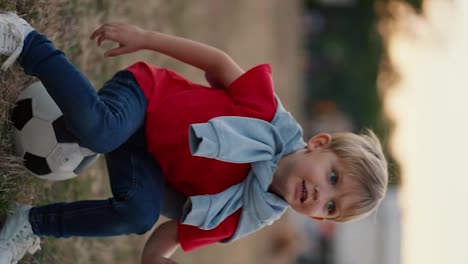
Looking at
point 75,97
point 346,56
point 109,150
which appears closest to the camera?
point 75,97

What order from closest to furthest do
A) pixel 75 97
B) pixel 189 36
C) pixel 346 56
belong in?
pixel 75 97 → pixel 189 36 → pixel 346 56

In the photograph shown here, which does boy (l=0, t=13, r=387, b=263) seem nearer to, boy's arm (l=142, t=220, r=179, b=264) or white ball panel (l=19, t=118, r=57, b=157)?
boy's arm (l=142, t=220, r=179, b=264)

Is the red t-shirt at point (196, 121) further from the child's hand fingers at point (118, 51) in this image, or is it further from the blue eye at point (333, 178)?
the blue eye at point (333, 178)

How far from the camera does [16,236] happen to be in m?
2.09

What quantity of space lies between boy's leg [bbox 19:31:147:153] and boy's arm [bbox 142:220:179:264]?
393 millimetres

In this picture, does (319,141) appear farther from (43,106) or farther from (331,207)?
(43,106)

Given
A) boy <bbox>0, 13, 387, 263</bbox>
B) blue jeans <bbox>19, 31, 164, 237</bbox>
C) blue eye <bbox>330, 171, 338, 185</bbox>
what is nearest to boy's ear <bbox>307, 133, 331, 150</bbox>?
boy <bbox>0, 13, 387, 263</bbox>

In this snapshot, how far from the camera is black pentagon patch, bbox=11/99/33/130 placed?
2.15 metres

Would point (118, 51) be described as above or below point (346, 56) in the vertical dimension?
above

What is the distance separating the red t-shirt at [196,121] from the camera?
2123 millimetres

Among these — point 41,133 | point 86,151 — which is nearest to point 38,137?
point 41,133

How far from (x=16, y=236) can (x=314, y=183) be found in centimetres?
93

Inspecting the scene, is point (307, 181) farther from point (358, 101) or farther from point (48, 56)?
point (358, 101)

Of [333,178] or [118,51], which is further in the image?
[118,51]
